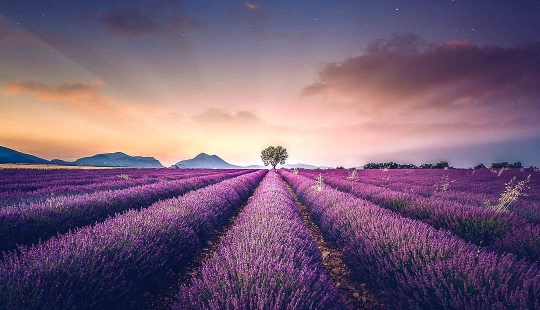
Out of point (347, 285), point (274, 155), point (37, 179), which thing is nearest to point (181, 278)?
point (347, 285)

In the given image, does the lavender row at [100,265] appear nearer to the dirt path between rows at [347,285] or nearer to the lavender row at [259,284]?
the lavender row at [259,284]

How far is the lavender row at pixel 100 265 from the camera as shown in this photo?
182 cm

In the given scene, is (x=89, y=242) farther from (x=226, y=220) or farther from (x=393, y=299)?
(x=226, y=220)

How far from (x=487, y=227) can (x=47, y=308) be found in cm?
546

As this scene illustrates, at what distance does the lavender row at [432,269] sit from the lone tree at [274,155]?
7538 cm

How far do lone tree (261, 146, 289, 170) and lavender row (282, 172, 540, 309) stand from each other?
247ft

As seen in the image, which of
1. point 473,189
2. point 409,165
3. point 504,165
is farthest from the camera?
point 409,165

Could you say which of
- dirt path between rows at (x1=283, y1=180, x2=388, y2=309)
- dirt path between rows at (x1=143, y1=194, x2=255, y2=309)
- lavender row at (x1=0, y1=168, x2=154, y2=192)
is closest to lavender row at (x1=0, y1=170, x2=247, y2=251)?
dirt path between rows at (x1=143, y1=194, x2=255, y2=309)

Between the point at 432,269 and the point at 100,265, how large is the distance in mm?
2998

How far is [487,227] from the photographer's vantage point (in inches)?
161

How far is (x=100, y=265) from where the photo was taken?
2.29m

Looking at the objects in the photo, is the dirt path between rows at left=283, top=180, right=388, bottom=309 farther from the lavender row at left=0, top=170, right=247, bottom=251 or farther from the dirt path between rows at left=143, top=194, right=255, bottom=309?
the lavender row at left=0, top=170, right=247, bottom=251

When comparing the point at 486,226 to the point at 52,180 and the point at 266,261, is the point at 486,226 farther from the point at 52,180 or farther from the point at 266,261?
the point at 52,180

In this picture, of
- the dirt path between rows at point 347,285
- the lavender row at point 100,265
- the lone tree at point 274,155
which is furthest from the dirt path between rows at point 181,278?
the lone tree at point 274,155
